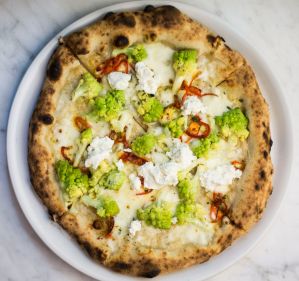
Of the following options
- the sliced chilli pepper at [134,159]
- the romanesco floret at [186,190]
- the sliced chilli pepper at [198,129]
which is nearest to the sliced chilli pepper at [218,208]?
the romanesco floret at [186,190]

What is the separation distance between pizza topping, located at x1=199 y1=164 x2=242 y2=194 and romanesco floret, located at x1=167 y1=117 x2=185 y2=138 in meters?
0.28

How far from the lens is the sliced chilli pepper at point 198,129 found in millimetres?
3830

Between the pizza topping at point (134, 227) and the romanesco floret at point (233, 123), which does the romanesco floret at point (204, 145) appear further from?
the pizza topping at point (134, 227)

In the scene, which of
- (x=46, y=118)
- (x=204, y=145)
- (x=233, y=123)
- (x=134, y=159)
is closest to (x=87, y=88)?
(x=46, y=118)

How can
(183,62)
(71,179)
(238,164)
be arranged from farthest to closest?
(238,164) → (183,62) → (71,179)

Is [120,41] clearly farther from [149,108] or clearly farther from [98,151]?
[98,151]

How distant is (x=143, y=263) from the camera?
3762 millimetres

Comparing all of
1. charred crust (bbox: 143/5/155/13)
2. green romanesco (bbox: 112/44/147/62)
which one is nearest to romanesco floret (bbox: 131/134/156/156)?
green romanesco (bbox: 112/44/147/62)

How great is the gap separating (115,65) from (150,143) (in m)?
0.51

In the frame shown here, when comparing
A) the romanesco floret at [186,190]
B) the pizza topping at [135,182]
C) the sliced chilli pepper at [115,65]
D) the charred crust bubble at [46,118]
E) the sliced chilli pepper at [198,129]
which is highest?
the sliced chilli pepper at [115,65]

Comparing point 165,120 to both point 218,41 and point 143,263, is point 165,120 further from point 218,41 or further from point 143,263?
point 143,263

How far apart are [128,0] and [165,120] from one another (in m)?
0.78

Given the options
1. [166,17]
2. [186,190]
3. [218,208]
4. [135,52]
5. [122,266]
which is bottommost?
[122,266]

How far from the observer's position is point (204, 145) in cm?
379
